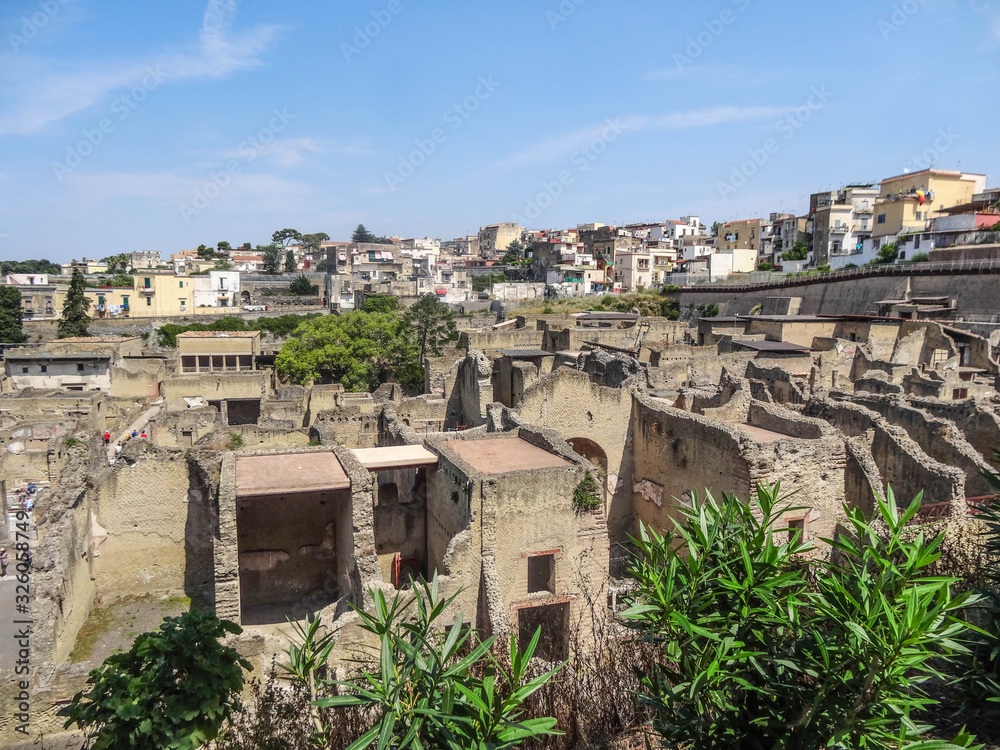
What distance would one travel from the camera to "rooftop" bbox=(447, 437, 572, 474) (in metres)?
13.1

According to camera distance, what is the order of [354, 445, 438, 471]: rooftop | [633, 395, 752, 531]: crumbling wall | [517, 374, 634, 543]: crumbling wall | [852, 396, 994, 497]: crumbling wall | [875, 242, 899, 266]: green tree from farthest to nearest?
[875, 242, 899, 266]: green tree < [517, 374, 634, 543]: crumbling wall < [852, 396, 994, 497]: crumbling wall < [354, 445, 438, 471]: rooftop < [633, 395, 752, 531]: crumbling wall

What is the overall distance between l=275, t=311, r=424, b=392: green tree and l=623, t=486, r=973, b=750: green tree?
1527 inches

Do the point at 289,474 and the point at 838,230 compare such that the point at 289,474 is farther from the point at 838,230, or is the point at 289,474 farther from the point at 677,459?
the point at 838,230

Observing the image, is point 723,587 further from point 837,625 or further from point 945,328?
point 945,328

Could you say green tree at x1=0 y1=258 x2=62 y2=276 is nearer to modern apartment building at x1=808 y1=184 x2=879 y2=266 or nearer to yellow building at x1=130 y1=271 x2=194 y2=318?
yellow building at x1=130 y1=271 x2=194 y2=318

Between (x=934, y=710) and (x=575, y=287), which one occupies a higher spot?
(x=575, y=287)

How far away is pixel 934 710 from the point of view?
6.91 m

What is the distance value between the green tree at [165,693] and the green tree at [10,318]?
64.6m

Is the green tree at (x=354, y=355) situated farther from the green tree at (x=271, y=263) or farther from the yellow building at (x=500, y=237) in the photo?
the yellow building at (x=500, y=237)

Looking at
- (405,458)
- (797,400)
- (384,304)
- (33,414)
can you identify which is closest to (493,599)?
(405,458)

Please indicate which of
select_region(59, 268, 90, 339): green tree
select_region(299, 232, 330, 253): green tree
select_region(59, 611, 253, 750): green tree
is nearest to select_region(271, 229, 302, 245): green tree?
select_region(299, 232, 330, 253): green tree

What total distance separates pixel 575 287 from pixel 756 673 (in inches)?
2779

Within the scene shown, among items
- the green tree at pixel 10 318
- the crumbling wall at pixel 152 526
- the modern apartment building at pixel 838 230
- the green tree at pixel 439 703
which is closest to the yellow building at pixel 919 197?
the modern apartment building at pixel 838 230

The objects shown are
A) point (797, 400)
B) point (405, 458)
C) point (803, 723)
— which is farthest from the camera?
point (797, 400)
